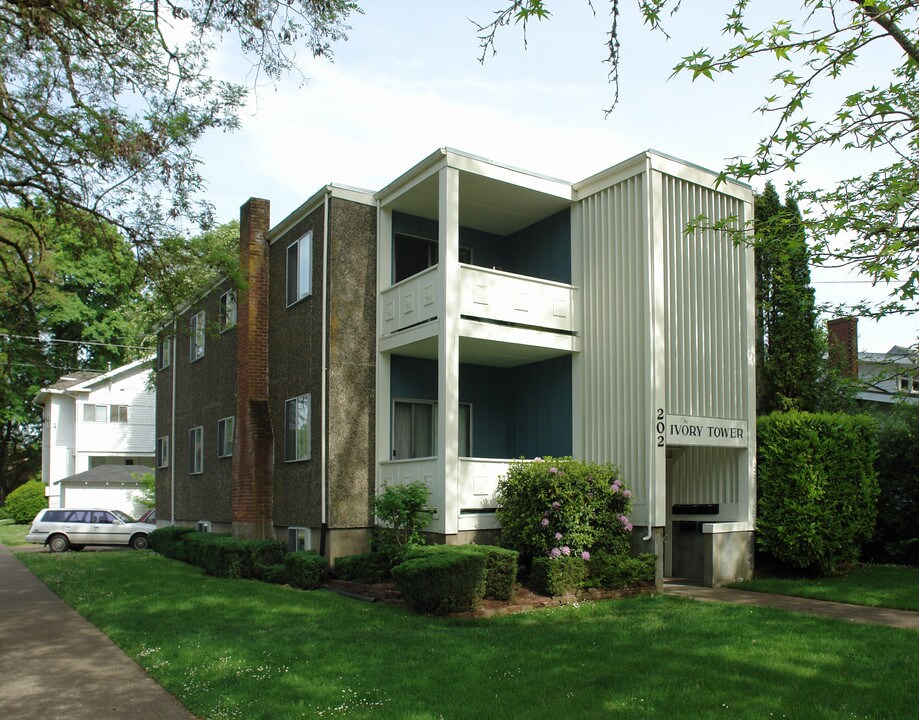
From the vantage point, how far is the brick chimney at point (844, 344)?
739 inches

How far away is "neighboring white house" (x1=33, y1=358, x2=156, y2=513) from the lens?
44031mm

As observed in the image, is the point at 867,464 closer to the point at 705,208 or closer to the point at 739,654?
the point at 705,208

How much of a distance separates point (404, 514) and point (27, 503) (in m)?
37.9

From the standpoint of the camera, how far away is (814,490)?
45.6 feet

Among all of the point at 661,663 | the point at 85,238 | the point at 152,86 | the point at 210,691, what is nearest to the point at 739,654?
the point at 661,663

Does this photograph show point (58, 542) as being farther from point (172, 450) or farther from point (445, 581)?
point (445, 581)

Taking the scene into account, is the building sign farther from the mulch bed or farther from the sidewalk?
the sidewalk

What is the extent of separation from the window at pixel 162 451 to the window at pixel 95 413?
18867 mm

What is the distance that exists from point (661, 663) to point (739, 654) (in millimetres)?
930

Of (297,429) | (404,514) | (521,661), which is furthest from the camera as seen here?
(297,429)

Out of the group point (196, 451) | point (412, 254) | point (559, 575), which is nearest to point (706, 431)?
point (559, 575)

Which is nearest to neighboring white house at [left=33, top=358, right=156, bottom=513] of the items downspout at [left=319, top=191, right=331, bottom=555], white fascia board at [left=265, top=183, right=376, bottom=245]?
white fascia board at [left=265, top=183, right=376, bottom=245]

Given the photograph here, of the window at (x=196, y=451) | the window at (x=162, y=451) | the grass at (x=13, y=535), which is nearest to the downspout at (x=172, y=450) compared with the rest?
the window at (x=162, y=451)

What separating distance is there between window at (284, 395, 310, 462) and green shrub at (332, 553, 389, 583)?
2.59 meters
